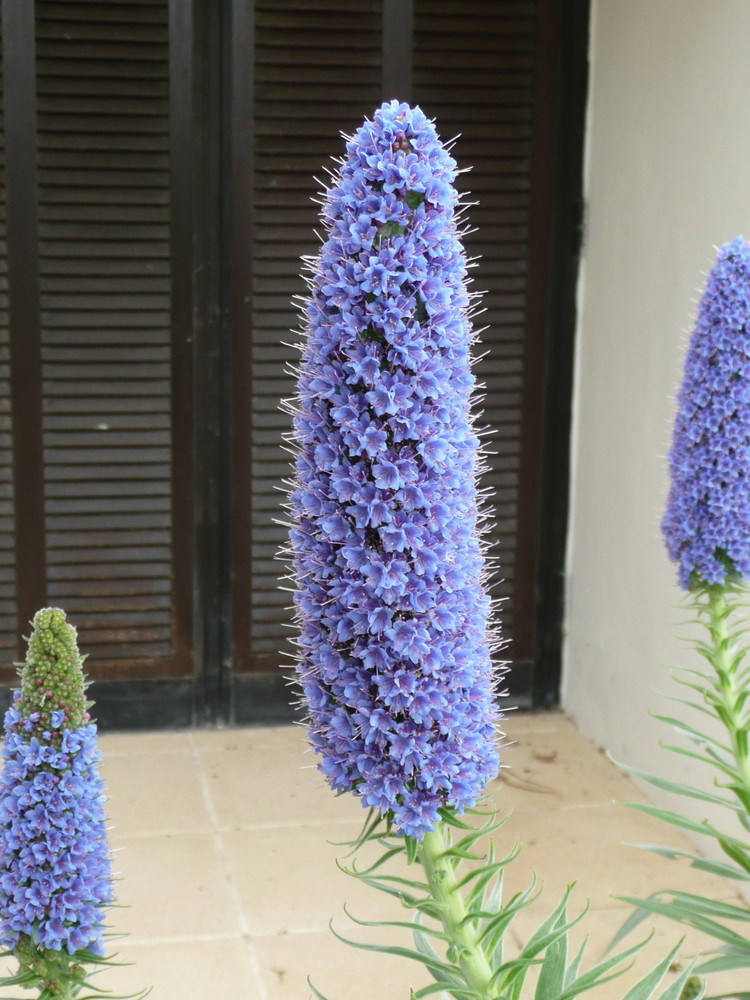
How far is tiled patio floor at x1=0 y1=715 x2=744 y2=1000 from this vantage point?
7.94ft

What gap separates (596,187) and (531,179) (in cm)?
19

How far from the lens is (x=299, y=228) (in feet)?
11.0

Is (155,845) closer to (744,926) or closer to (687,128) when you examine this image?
(744,926)

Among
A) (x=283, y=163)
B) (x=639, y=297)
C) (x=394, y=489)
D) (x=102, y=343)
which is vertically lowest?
(x=394, y=489)

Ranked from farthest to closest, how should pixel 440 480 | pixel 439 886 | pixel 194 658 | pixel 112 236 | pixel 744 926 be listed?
pixel 194 658 → pixel 112 236 → pixel 744 926 → pixel 439 886 → pixel 440 480

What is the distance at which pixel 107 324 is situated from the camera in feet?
10.9

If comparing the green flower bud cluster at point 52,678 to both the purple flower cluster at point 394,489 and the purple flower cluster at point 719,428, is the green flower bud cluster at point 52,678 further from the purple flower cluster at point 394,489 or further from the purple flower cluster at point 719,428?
the purple flower cluster at point 719,428

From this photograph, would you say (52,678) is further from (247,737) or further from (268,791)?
(247,737)

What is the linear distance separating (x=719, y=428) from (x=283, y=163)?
78.1 inches

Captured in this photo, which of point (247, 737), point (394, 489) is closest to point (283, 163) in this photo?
point (247, 737)

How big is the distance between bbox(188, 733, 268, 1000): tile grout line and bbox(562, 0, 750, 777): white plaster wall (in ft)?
3.69

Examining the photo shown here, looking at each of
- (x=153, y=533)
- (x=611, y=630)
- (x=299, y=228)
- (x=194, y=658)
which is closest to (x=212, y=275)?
(x=299, y=228)

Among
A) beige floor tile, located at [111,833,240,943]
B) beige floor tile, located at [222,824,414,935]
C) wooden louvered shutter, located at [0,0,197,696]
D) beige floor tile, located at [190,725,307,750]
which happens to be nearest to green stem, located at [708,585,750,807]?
beige floor tile, located at [222,824,414,935]

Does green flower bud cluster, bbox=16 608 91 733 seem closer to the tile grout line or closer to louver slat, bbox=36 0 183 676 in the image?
the tile grout line
